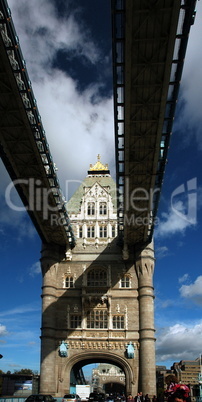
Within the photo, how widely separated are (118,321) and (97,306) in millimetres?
3461

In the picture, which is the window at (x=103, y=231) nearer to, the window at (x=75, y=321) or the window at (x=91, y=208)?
the window at (x=91, y=208)

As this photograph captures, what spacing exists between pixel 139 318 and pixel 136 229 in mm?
12075

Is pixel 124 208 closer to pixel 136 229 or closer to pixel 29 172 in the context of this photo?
pixel 136 229

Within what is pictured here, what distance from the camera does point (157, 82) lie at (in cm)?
3125

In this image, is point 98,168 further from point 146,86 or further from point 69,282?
point 146,86

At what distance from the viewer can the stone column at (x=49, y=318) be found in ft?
174

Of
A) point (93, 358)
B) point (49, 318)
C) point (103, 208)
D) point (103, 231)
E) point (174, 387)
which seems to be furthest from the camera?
point (103, 208)

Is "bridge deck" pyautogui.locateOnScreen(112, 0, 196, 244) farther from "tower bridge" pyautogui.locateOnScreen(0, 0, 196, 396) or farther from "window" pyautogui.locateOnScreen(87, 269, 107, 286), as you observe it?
"window" pyautogui.locateOnScreen(87, 269, 107, 286)

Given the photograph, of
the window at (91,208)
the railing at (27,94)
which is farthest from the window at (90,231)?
the railing at (27,94)

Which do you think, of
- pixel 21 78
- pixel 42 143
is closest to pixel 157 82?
pixel 21 78

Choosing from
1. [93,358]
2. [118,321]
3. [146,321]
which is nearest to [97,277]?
[118,321]

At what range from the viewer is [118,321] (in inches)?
2238

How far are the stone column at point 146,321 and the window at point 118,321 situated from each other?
2.55m

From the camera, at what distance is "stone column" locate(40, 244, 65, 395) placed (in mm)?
53031
